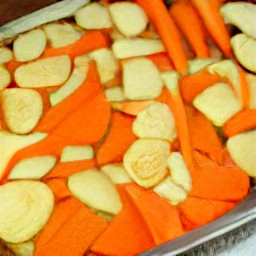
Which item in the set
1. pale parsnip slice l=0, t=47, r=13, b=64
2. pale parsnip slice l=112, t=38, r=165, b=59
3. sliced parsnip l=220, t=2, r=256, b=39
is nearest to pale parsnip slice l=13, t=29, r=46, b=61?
pale parsnip slice l=0, t=47, r=13, b=64

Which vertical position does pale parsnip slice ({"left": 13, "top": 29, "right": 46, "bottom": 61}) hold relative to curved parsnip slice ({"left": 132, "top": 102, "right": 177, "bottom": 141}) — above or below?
above

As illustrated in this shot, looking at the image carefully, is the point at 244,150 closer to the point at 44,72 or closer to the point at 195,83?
the point at 195,83

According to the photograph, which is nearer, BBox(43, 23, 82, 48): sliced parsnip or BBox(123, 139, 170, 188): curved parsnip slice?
BBox(123, 139, 170, 188): curved parsnip slice

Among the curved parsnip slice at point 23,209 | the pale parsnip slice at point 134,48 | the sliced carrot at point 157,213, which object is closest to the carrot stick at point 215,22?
the pale parsnip slice at point 134,48

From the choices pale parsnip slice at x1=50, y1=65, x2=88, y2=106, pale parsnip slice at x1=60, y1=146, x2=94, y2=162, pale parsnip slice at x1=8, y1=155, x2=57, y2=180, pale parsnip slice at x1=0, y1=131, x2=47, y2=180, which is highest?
pale parsnip slice at x1=50, y1=65, x2=88, y2=106

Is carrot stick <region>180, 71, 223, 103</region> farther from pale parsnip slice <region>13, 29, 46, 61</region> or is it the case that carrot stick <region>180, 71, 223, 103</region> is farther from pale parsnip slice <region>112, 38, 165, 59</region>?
pale parsnip slice <region>13, 29, 46, 61</region>

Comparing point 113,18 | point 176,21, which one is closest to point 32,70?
point 113,18
